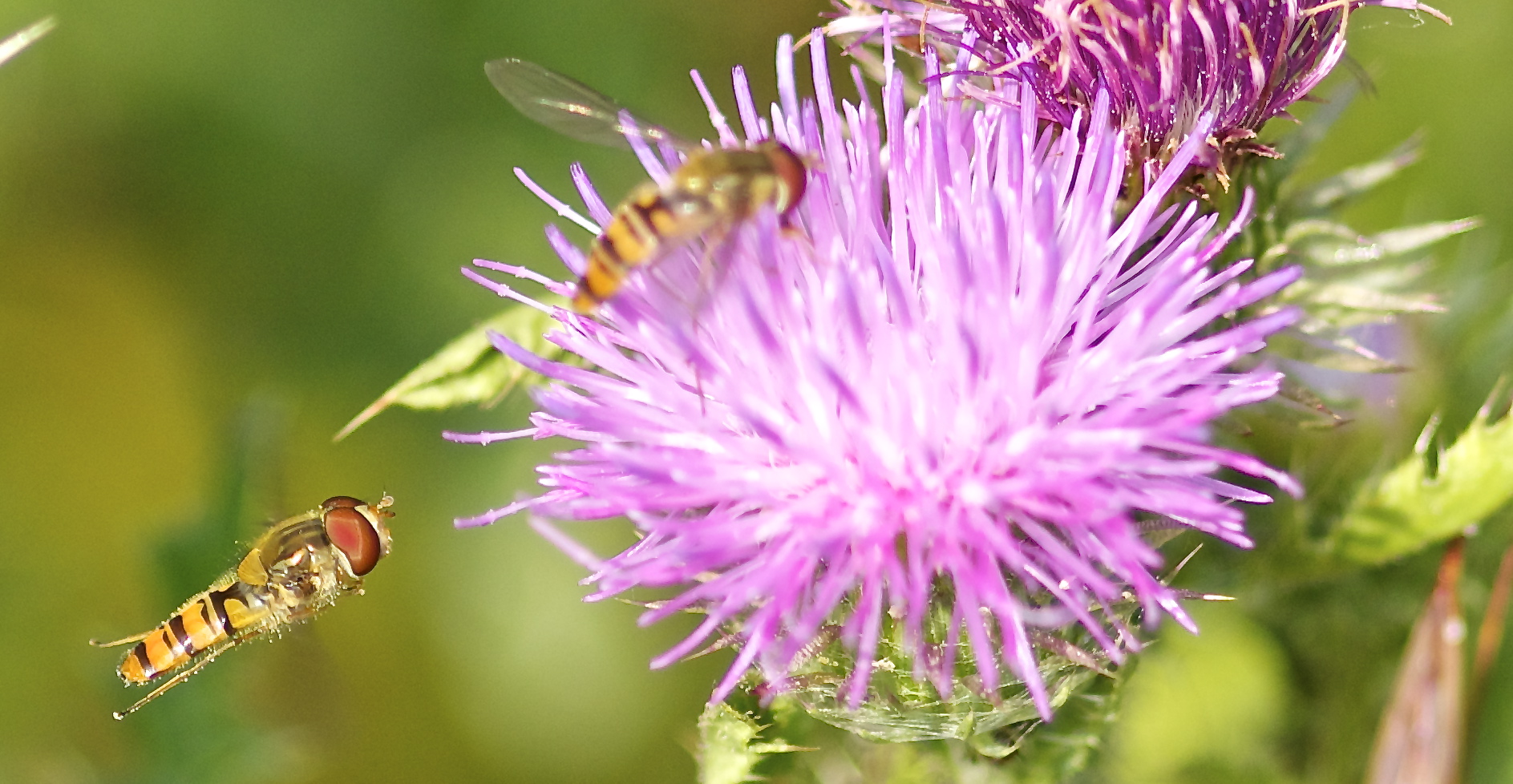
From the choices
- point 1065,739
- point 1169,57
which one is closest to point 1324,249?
point 1169,57

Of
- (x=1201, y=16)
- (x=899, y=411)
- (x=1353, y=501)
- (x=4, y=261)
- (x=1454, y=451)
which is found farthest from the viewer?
(x=4, y=261)

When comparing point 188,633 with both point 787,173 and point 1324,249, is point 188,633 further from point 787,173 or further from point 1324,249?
point 1324,249

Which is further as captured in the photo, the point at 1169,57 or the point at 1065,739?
the point at 1065,739

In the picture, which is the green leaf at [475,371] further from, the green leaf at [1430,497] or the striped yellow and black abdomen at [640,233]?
the green leaf at [1430,497]

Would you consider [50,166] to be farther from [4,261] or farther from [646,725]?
[646,725]

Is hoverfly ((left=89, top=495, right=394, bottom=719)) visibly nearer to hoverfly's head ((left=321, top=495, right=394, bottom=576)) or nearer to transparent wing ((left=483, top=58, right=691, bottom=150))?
hoverfly's head ((left=321, top=495, right=394, bottom=576))

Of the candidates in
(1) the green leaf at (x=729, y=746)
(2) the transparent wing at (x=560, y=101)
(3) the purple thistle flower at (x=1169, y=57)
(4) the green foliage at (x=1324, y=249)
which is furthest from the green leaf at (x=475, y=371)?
(4) the green foliage at (x=1324, y=249)

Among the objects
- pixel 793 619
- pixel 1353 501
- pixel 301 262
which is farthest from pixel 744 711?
pixel 301 262
